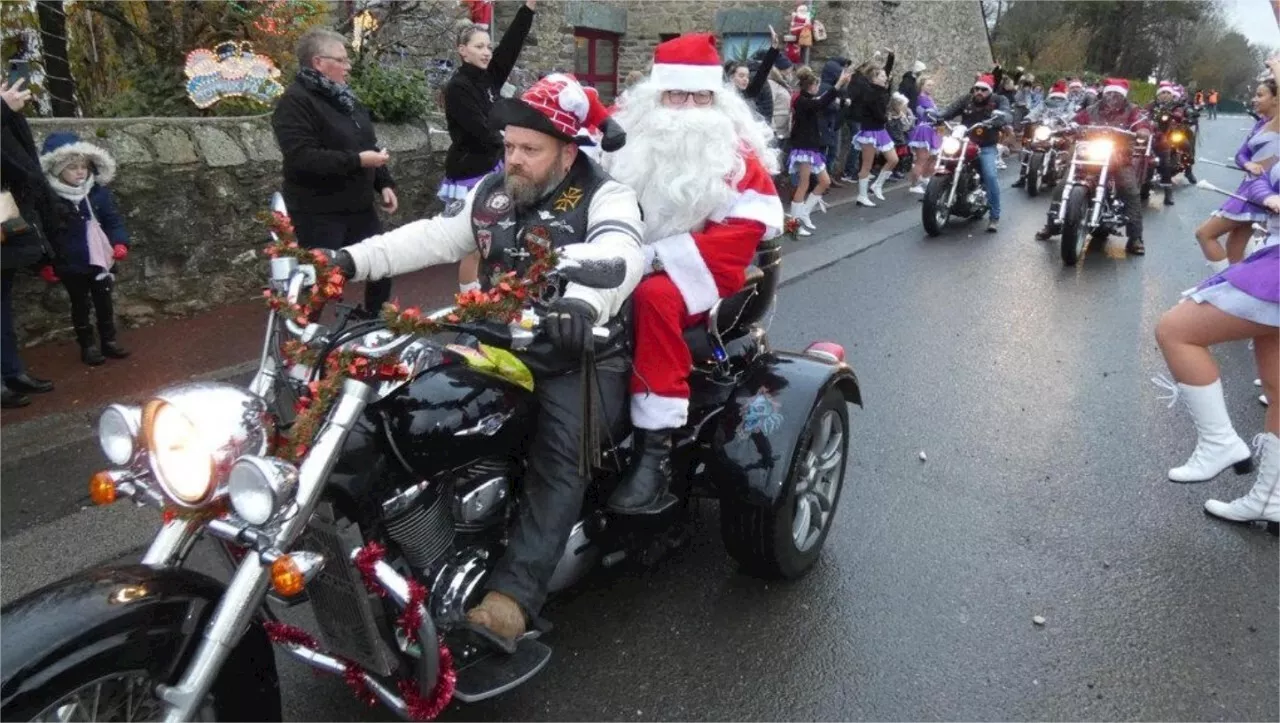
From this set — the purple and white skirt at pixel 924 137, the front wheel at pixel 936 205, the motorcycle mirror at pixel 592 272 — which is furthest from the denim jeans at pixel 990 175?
the motorcycle mirror at pixel 592 272

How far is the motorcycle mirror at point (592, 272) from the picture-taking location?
2.03 meters

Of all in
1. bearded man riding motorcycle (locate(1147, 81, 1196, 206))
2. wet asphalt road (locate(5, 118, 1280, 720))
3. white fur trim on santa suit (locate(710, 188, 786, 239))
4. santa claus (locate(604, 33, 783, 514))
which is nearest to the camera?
wet asphalt road (locate(5, 118, 1280, 720))

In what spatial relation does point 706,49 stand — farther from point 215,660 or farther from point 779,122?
point 779,122

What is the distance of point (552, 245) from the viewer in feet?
8.72

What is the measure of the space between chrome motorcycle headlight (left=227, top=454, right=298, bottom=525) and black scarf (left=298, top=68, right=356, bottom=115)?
3.56 metres

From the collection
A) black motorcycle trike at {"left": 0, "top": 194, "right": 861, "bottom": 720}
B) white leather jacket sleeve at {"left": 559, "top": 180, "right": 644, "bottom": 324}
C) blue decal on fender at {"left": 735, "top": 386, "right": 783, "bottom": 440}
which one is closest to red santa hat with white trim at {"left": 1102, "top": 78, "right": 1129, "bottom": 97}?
blue decal on fender at {"left": 735, "top": 386, "right": 783, "bottom": 440}

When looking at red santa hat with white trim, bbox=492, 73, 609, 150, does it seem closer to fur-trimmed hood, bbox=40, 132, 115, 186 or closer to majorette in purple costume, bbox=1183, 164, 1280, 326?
majorette in purple costume, bbox=1183, 164, 1280, 326

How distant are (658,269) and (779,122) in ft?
31.5

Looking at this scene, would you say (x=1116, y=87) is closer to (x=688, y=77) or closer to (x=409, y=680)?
(x=688, y=77)

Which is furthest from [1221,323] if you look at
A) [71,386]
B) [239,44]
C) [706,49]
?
[239,44]

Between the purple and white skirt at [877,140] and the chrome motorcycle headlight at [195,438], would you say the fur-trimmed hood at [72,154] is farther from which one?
the purple and white skirt at [877,140]

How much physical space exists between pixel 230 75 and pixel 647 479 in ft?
17.4

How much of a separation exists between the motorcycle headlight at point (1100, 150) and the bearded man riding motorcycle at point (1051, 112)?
592 cm

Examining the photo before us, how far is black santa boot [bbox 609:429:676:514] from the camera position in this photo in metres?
2.87
